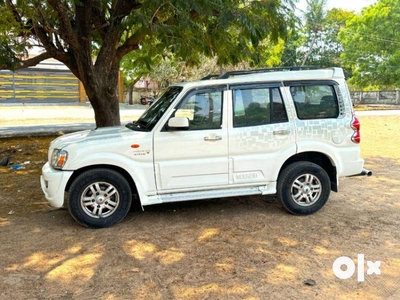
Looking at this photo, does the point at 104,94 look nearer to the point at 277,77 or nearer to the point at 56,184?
the point at 56,184

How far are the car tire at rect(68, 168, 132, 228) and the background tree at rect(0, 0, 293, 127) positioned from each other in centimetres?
241

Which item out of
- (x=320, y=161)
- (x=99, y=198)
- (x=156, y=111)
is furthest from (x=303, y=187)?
(x=99, y=198)

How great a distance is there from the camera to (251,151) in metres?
5.21

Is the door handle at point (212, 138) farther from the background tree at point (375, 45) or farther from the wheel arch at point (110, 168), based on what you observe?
the background tree at point (375, 45)

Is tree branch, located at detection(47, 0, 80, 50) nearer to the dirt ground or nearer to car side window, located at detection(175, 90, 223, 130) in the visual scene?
the dirt ground

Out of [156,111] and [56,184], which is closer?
[56,184]

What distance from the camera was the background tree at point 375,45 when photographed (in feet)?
119

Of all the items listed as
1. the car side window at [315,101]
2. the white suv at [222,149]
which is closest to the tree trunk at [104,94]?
the white suv at [222,149]

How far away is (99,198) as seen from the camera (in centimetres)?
489

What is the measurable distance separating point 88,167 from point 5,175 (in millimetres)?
4352

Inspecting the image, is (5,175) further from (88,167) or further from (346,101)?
(346,101)

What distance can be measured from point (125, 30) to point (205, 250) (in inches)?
204

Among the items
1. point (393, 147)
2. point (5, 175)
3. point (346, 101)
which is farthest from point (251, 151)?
point (393, 147)

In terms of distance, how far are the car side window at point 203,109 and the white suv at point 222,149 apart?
0.04ft
